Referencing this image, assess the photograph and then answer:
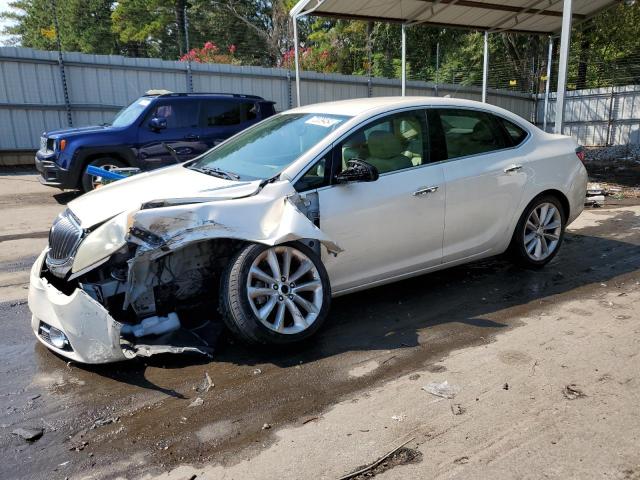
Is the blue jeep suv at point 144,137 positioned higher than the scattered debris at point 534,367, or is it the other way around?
the blue jeep suv at point 144,137

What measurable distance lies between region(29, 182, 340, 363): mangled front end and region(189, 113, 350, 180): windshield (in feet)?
1.48

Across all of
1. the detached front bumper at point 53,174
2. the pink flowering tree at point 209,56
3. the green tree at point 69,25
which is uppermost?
the green tree at point 69,25

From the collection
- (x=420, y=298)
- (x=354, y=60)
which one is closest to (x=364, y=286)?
(x=420, y=298)

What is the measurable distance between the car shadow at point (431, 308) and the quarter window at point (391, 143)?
124 cm

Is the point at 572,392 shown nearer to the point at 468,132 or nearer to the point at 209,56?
the point at 468,132

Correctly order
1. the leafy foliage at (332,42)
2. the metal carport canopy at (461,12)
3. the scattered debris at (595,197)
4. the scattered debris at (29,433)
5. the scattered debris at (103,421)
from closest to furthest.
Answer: the scattered debris at (29,433), the scattered debris at (103,421), the scattered debris at (595,197), the metal carport canopy at (461,12), the leafy foliage at (332,42)

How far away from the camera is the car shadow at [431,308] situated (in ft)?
12.7

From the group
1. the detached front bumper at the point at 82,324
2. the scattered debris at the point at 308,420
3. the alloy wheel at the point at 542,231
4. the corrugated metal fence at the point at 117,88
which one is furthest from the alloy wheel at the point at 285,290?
the corrugated metal fence at the point at 117,88

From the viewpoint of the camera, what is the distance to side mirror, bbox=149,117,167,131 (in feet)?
32.9

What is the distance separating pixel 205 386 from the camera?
351cm

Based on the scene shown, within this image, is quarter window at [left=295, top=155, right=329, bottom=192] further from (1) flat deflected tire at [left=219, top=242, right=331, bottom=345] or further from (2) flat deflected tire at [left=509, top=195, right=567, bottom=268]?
(2) flat deflected tire at [left=509, top=195, right=567, bottom=268]

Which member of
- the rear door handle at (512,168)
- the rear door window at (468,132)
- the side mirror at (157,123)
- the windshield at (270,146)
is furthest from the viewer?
the side mirror at (157,123)

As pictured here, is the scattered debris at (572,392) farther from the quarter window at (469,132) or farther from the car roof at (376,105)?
the car roof at (376,105)

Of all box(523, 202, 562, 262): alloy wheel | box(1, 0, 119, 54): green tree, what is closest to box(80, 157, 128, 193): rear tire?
box(523, 202, 562, 262): alloy wheel
